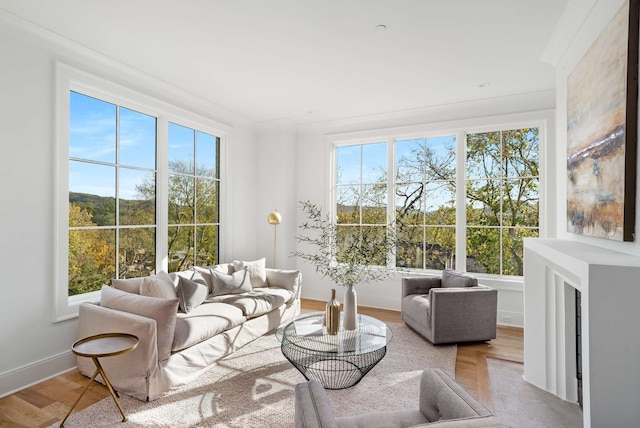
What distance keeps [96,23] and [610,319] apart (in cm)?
384

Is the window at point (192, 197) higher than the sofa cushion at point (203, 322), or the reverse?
the window at point (192, 197)

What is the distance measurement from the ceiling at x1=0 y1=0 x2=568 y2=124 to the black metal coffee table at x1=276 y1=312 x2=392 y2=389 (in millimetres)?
2523

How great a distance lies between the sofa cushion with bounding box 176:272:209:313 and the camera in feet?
10.6

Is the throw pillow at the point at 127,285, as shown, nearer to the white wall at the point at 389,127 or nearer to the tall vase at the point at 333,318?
the tall vase at the point at 333,318

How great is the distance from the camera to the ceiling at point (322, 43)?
98.3 inches

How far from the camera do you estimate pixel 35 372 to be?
9.04ft

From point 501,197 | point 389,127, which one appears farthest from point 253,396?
point 389,127

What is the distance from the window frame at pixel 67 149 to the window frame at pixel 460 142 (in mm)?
2303

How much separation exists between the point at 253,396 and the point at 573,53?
141 inches

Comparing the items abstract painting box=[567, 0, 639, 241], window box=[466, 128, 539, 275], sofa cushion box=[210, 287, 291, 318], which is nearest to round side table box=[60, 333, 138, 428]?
sofa cushion box=[210, 287, 291, 318]

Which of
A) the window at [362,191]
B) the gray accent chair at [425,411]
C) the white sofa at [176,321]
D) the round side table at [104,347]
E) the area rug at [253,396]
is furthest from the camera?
the window at [362,191]

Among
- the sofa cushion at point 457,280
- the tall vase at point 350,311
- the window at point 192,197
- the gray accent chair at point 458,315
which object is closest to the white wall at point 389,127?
the sofa cushion at point 457,280

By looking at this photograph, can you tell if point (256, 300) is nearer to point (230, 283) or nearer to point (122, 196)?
point (230, 283)

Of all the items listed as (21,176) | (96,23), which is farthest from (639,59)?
(21,176)
